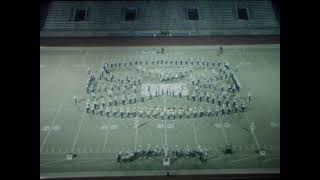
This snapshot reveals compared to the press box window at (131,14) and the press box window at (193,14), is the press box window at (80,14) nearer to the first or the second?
the press box window at (131,14)

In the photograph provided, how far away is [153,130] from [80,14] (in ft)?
7.86

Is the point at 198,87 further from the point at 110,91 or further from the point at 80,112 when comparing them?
the point at 80,112

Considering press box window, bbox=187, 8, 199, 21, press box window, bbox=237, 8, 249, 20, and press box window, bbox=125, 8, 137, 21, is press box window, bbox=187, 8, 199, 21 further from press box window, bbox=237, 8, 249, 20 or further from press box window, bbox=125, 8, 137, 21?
press box window, bbox=125, 8, 137, 21

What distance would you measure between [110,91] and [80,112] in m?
0.38

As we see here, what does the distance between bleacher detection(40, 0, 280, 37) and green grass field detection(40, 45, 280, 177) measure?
67 cm

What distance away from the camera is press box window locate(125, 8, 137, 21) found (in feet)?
17.5

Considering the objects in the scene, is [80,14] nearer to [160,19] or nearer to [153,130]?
[160,19]

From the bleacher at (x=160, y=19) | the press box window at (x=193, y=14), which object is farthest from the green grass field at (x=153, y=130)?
the press box window at (x=193, y=14)

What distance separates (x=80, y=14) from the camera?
5398mm

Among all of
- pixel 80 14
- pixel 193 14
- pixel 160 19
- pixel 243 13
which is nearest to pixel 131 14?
pixel 160 19
